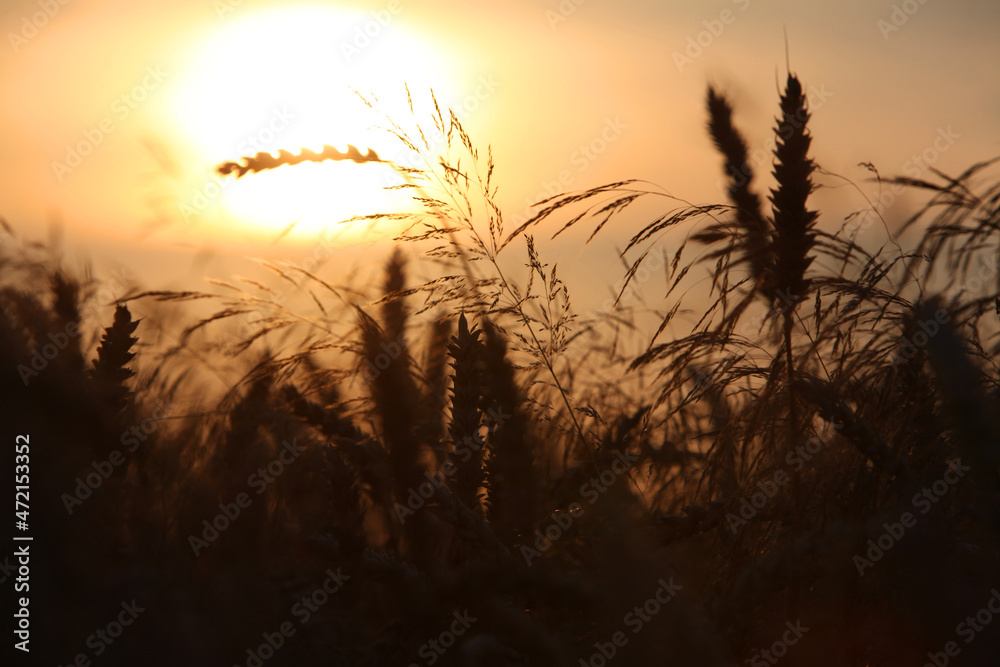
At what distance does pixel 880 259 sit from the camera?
1717 millimetres

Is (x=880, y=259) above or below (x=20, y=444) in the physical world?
above

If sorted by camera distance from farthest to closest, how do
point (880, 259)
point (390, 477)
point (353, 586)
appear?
point (880, 259) < point (390, 477) < point (353, 586)

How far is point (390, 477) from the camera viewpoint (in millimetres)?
1605

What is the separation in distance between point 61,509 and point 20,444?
126 millimetres

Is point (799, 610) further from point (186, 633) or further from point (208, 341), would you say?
point (208, 341)

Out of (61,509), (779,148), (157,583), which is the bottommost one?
(157,583)

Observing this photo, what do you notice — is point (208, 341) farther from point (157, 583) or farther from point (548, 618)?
point (548, 618)

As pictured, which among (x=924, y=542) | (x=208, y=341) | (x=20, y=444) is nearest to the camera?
(x=924, y=542)

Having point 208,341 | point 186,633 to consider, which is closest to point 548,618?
point 186,633

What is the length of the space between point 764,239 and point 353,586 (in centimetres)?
111

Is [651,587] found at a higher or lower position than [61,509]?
lower

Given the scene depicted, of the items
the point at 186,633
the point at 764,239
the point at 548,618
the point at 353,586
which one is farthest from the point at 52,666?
the point at 764,239

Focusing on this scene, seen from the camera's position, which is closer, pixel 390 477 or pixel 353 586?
pixel 353 586

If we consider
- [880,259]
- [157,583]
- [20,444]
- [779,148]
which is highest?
[779,148]
